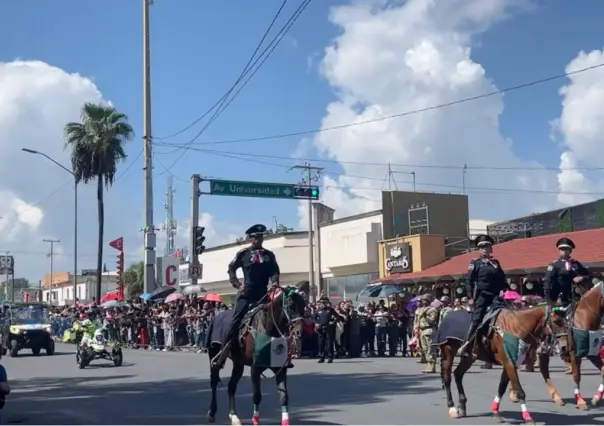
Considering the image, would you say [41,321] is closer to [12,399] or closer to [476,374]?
[12,399]

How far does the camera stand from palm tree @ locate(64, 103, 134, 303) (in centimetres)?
4416

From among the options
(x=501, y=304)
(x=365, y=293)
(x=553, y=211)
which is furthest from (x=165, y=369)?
(x=553, y=211)

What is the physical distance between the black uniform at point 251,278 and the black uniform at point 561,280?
4.74 meters

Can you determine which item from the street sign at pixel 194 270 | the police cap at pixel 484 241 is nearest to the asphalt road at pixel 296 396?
the police cap at pixel 484 241

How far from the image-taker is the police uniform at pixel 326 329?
2298 cm

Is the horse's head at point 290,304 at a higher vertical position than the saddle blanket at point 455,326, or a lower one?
higher

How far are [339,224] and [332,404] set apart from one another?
3424 centimetres

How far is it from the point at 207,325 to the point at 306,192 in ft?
32.9

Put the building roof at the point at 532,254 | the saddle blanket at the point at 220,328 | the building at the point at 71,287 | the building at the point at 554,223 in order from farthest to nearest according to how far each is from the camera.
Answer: the building at the point at 71,287 < the building at the point at 554,223 < the building roof at the point at 532,254 < the saddle blanket at the point at 220,328

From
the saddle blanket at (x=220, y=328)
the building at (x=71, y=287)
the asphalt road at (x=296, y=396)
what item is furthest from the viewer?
the building at (x=71, y=287)

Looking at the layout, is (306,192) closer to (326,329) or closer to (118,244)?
(326,329)

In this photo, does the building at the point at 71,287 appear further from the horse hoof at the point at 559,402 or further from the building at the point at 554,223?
the horse hoof at the point at 559,402

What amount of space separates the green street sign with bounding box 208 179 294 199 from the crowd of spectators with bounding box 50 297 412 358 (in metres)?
4.78

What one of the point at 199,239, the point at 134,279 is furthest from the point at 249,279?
the point at 134,279
